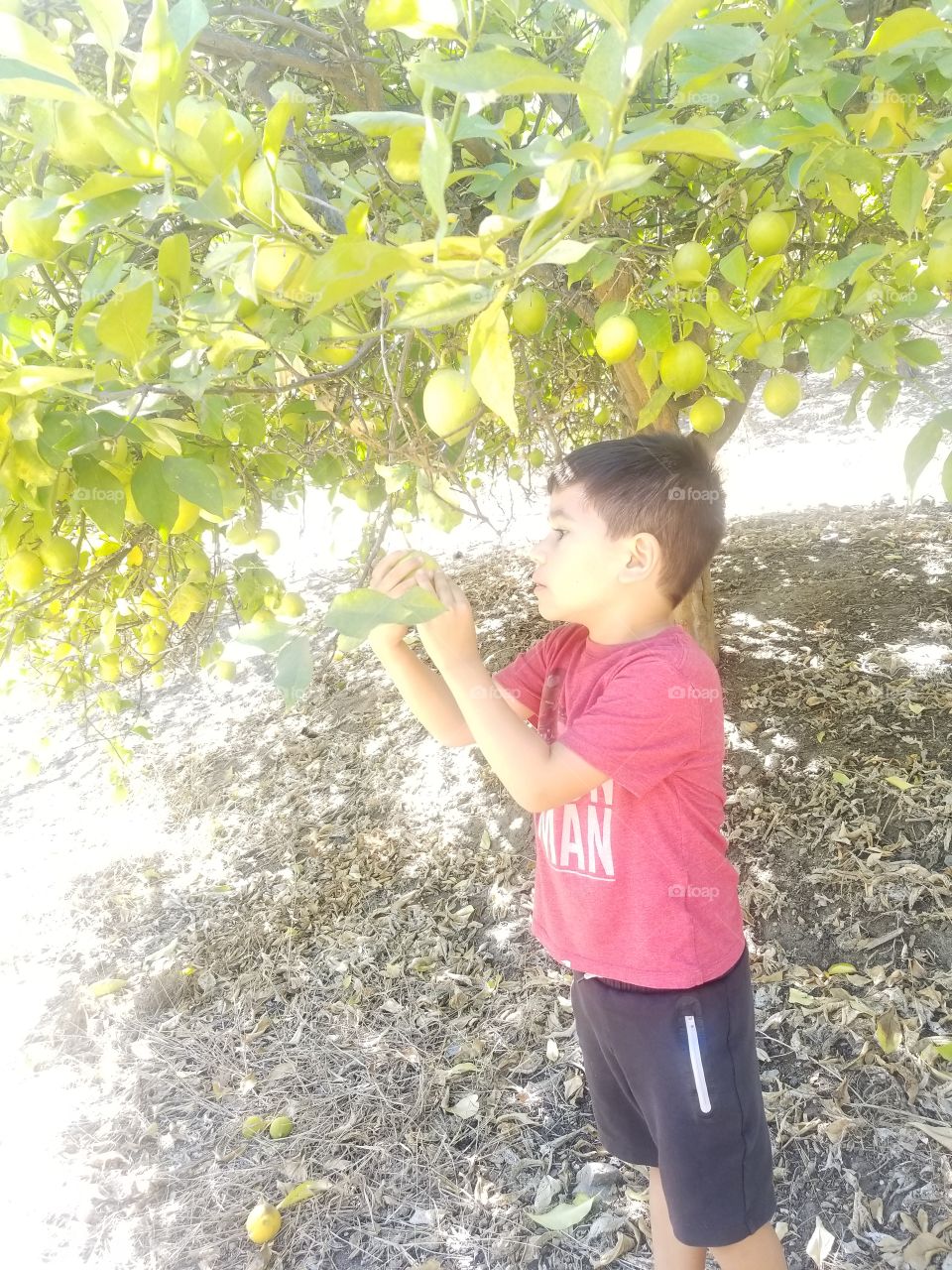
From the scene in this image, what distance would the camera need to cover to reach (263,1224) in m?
2.27

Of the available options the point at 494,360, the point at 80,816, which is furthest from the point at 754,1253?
the point at 80,816

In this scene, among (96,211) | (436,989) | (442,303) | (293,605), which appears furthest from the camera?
(436,989)

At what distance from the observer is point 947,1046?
2158 millimetres

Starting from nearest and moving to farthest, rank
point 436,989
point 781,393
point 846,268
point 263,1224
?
point 846,268 → point 781,393 → point 263,1224 → point 436,989

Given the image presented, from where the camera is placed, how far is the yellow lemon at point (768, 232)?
4.31 ft

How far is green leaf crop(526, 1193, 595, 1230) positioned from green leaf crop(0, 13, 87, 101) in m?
2.42

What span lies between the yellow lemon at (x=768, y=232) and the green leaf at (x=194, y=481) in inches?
35.3

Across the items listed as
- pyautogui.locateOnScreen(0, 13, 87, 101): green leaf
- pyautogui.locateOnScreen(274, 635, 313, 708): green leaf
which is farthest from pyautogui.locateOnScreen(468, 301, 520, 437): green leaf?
pyautogui.locateOnScreen(0, 13, 87, 101): green leaf

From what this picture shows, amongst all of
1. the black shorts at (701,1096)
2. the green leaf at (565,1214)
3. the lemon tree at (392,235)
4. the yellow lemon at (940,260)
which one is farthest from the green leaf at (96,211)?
the green leaf at (565,1214)

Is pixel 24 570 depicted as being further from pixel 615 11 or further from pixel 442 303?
pixel 615 11

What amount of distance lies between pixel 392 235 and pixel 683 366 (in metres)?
0.51

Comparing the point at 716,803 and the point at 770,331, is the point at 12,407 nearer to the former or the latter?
the point at 770,331

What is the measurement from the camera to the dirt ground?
2197 millimetres

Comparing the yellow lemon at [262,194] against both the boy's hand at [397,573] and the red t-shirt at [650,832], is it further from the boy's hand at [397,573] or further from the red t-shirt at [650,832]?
the red t-shirt at [650,832]
